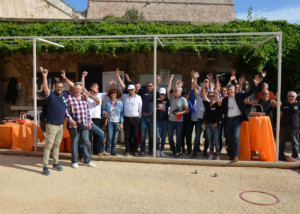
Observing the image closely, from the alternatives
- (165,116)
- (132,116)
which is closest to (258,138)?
(165,116)

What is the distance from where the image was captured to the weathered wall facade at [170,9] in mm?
30016

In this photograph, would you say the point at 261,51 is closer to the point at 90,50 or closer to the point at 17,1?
the point at 90,50

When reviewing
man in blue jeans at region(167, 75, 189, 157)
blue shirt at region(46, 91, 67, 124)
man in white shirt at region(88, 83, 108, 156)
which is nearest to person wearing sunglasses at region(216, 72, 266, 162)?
man in blue jeans at region(167, 75, 189, 157)

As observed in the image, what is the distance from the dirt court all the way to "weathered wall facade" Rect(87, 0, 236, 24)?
2623cm

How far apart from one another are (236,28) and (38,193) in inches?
329

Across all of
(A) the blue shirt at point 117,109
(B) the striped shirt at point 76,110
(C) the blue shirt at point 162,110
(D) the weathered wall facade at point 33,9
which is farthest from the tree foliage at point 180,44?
(D) the weathered wall facade at point 33,9

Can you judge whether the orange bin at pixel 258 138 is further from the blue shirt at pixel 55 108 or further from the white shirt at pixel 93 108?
the blue shirt at pixel 55 108

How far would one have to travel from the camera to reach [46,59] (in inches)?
420

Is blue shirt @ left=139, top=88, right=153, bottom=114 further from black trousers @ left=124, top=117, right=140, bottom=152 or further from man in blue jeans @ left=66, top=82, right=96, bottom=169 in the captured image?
man in blue jeans @ left=66, top=82, right=96, bottom=169

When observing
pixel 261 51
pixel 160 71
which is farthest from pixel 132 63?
pixel 261 51

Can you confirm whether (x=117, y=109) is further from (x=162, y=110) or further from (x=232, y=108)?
(x=232, y=108)

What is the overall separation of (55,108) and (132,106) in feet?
6.60

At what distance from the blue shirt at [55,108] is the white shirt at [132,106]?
5.89 ft

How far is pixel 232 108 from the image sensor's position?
6.26 m
